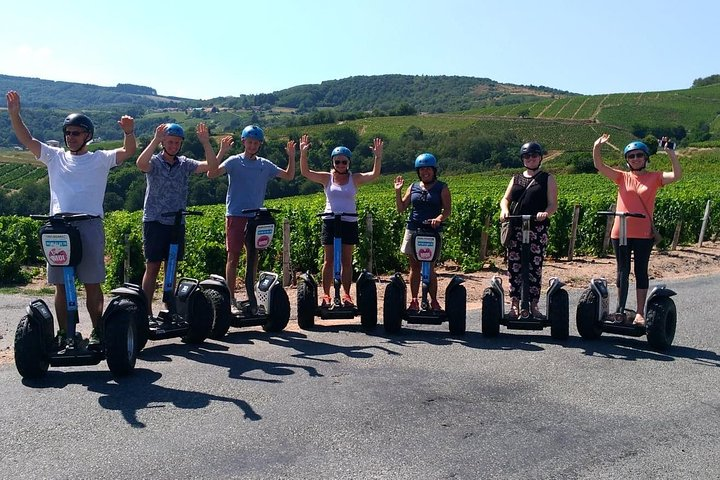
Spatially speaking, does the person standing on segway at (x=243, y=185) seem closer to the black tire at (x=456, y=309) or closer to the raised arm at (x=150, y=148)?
the raised arm at (x=150, y=148)

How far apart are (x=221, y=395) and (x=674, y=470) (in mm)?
3099

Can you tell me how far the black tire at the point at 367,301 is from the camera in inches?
307

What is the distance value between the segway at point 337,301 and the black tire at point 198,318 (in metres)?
1.25

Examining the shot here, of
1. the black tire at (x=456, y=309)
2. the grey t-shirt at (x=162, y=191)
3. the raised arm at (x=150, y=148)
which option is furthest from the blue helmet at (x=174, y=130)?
the black tire at (x=456, y=309)

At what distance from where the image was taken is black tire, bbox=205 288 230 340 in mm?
7230

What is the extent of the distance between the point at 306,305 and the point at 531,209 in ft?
8.67

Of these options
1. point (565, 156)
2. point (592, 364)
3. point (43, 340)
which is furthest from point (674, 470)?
point (565, 156)

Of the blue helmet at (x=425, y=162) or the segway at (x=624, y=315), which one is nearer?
the segway at (x=624, y=315)

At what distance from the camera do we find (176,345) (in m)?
7.01

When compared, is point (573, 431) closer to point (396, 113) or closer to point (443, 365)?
point (443, 365)

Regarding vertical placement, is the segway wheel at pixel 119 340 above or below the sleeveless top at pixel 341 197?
below

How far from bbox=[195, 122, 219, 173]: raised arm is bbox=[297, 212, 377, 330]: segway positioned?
1450 mm

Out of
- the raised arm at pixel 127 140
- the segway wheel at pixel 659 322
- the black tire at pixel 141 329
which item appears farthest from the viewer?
the segway wheel at pixel 659 322

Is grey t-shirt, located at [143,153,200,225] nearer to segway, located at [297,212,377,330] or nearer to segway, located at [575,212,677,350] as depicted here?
segway, located at [297,212,377,330]
